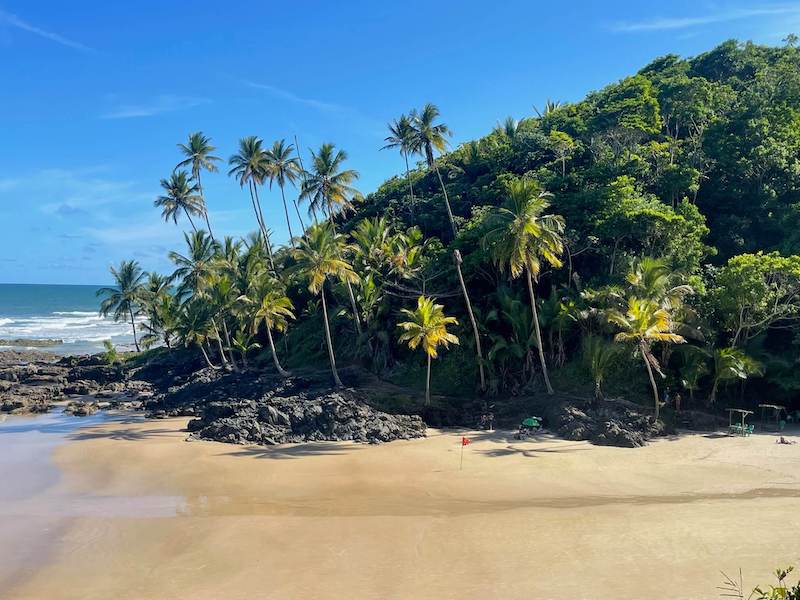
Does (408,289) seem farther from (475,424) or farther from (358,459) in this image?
(358,459)

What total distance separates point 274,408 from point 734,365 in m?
19.4

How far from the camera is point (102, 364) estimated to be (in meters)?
47.5

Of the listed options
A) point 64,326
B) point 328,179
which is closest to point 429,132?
point 328,179

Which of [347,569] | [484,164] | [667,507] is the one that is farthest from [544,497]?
[484,164]

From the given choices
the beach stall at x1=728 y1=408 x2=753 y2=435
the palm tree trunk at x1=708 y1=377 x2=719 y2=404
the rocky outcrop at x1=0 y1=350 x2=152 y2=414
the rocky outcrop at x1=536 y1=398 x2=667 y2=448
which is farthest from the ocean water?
the beach stall at x1=728 y1=408 x2=753 y2=435

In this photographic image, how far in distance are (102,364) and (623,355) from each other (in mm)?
42998

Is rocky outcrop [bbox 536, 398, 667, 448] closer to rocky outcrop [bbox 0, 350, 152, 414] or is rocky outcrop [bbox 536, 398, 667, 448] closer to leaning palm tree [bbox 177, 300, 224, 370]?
leaning palm tree [bbox 177, 300, 224, 370]

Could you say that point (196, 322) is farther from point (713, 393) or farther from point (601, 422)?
point (713, 393)

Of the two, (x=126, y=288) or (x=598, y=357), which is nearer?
(x=598, y=357)

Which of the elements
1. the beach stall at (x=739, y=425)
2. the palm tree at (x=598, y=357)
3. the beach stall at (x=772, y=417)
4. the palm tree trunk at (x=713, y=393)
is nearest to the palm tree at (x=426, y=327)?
the palm tree at (x=598, y=357)

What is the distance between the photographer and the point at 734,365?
21.6m

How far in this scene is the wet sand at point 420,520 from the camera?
37.2 feet

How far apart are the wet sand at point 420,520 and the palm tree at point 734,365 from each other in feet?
8.92

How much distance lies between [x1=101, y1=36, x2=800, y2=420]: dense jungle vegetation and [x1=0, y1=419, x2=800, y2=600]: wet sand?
185 inches
